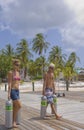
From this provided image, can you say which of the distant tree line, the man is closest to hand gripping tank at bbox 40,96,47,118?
the man

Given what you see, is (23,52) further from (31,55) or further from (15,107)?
(15,107)

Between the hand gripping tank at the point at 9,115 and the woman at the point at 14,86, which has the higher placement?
the woman at the point at 14,86

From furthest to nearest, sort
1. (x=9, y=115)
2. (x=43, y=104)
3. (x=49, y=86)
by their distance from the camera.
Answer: (x=43, y=104) → (x=49, y=86) → (x=9, y=115)

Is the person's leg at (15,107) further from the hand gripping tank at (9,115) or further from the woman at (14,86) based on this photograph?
the hand gripping tank at (9,115)

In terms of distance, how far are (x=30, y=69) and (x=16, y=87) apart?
79553 millimetres

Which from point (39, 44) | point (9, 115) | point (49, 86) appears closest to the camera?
point (9, 115)

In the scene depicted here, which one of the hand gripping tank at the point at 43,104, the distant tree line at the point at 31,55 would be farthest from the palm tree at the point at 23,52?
the hand gripping tank at the point at 43,104

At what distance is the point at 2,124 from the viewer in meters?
11.1

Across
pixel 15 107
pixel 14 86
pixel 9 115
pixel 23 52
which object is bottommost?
pixel 9 115

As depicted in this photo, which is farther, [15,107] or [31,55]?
[31,55]

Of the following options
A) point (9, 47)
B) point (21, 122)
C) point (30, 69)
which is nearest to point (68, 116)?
point (21, 122)

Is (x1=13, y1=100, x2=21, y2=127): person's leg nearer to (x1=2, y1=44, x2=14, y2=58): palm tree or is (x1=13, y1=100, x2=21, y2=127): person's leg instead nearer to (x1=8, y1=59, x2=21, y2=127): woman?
(x1=8, y1=59, x2=21, y2=127): woman

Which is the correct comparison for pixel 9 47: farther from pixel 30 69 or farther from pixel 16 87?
pixel 16 87

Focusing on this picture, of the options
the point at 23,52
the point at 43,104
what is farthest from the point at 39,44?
the point at 43,104
